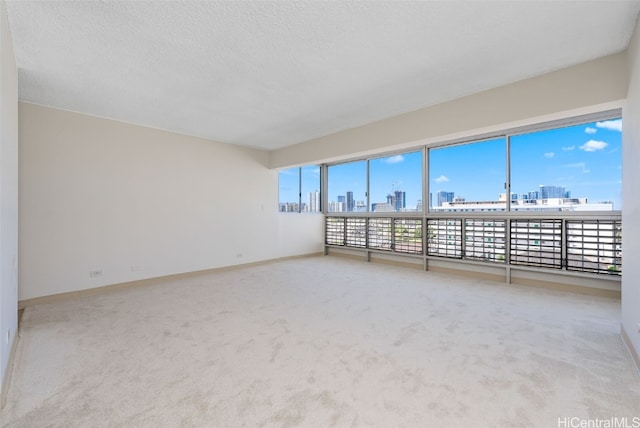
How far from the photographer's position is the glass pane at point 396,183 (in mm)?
5402

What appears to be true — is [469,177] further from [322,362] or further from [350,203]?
[322,362]

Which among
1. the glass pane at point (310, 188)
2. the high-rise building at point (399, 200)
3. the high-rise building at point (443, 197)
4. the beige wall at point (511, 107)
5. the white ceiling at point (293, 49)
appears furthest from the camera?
the glass pane at point (310, 188)

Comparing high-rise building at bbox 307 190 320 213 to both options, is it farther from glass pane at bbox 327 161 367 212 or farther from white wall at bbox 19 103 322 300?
white wall at bbox 19 103 322 300

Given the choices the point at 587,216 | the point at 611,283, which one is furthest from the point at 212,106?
the point at 611,283

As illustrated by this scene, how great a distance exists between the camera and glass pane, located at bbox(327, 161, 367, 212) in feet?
20.8

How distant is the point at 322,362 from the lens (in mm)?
2037

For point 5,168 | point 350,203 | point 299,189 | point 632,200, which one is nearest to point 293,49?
point 5,168

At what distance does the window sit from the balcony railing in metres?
1.42

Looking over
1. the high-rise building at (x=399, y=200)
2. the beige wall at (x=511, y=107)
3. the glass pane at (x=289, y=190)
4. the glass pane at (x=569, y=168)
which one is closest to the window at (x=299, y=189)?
the glass pane at (x=289, y=190)

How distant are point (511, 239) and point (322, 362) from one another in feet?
12.1

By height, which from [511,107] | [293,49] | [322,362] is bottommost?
[322,362]

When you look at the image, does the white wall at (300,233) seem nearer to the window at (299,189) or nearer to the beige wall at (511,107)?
the window at (299,189)

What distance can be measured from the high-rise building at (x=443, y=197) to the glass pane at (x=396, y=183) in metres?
0.35

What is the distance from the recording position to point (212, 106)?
3.51 m
